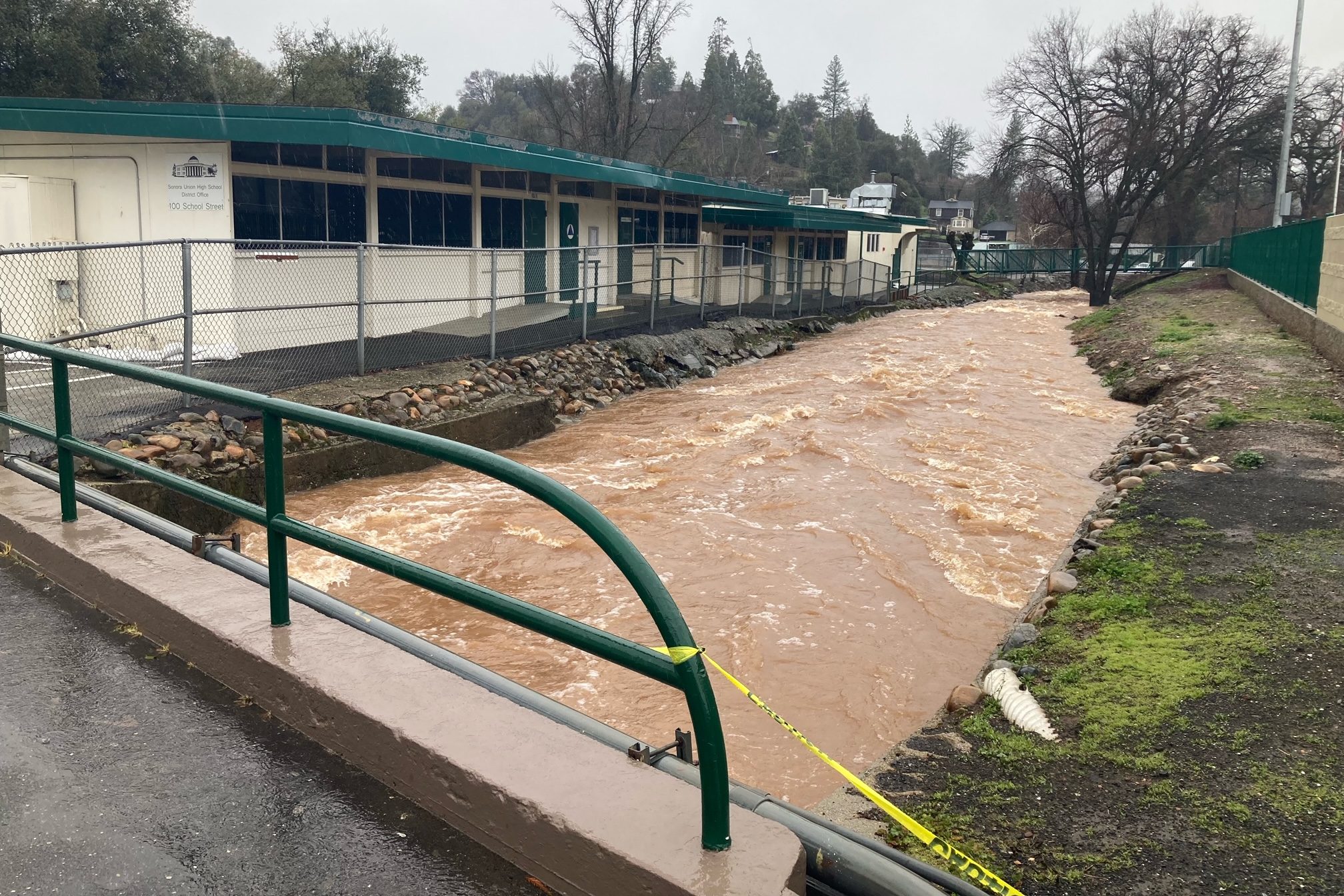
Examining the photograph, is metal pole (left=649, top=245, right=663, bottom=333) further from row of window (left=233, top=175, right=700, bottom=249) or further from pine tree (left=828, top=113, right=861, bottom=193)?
pine tree (left=828, top=113, right=861, bottom=193)

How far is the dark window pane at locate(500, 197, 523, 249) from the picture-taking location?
21.7 meters

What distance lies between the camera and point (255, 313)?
14.8 meters

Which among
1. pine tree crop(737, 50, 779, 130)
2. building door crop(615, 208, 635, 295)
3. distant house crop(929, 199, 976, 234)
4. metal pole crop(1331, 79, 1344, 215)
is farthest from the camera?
pine tree crop(737, 50, 779, 130)

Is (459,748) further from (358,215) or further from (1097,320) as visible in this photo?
(1097,320)

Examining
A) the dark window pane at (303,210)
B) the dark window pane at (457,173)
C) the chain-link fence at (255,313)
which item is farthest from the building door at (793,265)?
the dark window pane at (303,210)

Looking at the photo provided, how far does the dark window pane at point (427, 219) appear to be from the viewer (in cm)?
1872

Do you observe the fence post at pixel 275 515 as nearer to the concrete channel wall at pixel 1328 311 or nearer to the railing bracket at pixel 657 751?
the railing bracket at pixel 657 751

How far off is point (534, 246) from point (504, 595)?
69.0 ft

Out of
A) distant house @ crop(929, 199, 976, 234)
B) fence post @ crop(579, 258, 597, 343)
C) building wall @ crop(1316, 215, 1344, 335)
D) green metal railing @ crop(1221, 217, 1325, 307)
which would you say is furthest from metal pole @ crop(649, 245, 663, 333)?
distant house @ crop(929, 199, 976, 234)

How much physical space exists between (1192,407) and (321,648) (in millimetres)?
14464

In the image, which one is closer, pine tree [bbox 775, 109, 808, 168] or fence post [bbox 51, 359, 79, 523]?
fence post [bbox 51, 359, 79, 523]

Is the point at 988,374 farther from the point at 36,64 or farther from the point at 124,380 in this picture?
the point at 36,64

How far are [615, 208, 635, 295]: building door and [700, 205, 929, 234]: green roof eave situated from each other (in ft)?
15.4

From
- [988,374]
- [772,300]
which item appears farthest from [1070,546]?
[772,300]
